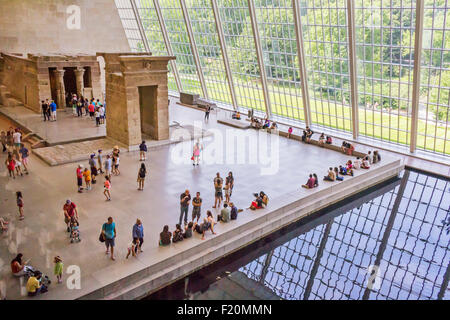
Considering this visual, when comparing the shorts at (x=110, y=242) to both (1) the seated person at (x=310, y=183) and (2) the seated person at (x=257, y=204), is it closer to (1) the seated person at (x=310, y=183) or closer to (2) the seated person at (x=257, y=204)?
(2) the seated person at (x=257, y=204)

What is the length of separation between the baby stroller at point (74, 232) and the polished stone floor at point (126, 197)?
18 cm

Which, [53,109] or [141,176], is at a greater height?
[53,109]

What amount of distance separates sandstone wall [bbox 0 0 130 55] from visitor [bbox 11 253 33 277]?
29585 mm

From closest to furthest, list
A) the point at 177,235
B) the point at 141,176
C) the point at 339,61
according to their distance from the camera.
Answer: the point at 177,235 < the point at 141,176 < the point at 339,61

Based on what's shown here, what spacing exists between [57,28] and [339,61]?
84.2 ft

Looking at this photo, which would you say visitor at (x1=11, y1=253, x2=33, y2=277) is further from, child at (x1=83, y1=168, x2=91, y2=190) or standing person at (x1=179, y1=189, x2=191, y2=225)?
child at (x1=83, y1=168, x2=91, y2=190)

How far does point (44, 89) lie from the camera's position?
84.1 ft

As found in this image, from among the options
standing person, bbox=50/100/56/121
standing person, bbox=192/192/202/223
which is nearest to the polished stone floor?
standing person, bbox=192/192/202/223

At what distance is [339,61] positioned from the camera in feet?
72.8

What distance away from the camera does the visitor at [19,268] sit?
9.11 m

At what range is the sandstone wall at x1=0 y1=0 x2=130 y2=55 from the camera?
108 feet

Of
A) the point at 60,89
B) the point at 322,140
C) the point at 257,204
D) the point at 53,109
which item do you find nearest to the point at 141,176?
the point at 257,204

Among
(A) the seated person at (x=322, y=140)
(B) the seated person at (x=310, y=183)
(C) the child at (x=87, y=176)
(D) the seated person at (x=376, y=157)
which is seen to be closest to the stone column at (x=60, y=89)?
(C) the child at (x=87, y=176)

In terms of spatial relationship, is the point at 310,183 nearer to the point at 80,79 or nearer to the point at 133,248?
the point at 133,248
